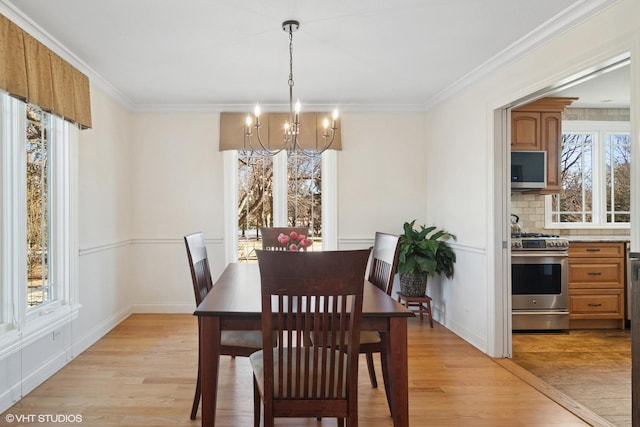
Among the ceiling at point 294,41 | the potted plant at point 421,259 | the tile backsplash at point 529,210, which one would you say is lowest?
the potted plant at point 421,259

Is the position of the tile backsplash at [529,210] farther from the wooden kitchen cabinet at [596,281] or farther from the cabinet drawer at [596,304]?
the cabinet drawer at [596,304]

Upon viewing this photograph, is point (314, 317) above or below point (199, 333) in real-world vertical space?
above

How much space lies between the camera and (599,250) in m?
4.06

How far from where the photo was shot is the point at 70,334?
3199 millimetres

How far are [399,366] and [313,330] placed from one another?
493 mm

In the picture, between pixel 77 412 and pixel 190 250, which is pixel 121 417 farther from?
pixel 190 250

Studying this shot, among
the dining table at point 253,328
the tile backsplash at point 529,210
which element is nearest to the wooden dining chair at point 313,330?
the dining table at point 253,328

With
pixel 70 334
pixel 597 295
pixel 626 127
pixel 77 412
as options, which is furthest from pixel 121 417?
pixel 626 127

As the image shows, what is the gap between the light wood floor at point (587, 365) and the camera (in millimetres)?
2523

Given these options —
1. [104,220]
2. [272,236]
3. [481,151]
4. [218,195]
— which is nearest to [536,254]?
[481,151]

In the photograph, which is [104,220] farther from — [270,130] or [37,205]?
[270,130]

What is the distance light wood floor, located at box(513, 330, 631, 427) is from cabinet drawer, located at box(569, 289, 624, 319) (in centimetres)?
16

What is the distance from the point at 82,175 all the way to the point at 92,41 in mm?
1119

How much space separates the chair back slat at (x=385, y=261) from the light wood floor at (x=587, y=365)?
4.66 ft
